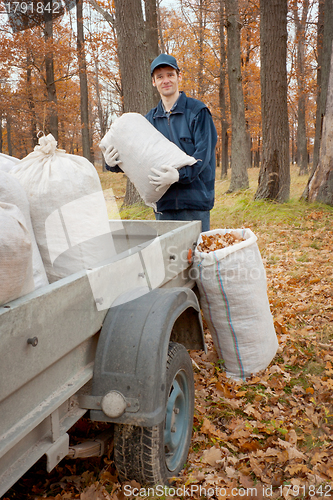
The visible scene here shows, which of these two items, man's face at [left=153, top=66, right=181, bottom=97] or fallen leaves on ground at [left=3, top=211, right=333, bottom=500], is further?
man's face at [left=153, top=66, right=181, bottom=97]

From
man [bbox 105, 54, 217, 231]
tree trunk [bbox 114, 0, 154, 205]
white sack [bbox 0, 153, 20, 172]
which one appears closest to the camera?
white sack [bbox 0, 153, 20, 172]

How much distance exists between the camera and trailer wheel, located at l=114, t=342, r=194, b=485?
5.57ft

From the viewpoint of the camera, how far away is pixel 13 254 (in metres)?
1.31

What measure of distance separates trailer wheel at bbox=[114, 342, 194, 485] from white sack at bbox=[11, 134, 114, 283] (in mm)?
720

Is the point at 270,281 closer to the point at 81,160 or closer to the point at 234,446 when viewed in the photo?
the point at 234,446

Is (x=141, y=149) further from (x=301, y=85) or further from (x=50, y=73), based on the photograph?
(x=301, y=85)

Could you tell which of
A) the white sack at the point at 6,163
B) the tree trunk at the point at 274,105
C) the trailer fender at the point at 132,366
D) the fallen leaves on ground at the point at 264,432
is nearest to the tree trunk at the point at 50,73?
the tree trunk at the point at 274,105

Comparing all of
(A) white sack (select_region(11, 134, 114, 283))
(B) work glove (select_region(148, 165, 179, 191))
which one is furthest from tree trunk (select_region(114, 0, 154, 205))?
(A) white sack (select_region(11, 134, 114, 283))

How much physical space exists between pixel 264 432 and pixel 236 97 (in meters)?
10.9

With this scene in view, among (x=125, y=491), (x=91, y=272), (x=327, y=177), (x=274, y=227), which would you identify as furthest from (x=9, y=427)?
(x=327, y=177)

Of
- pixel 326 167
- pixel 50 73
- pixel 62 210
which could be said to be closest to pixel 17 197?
pixel 62 210

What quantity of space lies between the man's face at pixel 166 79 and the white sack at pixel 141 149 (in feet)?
1.21

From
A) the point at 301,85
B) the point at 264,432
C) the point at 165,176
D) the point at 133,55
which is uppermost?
the point at 301,85

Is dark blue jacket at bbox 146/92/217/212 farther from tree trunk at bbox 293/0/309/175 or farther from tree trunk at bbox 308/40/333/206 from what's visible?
tree trunk at bbox 293/0/309/175
